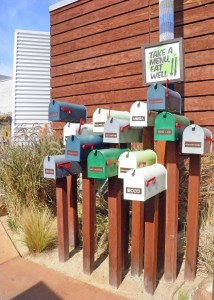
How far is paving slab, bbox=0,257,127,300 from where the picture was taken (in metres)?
2.43

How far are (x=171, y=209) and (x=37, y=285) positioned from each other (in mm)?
1317

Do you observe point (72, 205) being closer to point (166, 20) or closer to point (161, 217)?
point (161, 217)

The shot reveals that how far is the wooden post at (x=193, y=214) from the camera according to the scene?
2447 millimetres

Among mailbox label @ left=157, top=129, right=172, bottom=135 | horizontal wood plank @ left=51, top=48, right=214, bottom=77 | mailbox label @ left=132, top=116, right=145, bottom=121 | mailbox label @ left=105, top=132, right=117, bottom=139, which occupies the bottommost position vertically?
mailbox label @ left=105, top=132, right=117, bottom=139

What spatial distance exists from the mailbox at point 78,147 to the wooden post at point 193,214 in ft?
2.78

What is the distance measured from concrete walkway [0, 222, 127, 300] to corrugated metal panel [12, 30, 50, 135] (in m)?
8.34

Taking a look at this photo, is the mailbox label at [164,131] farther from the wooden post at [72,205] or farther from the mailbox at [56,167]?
the wooden post at [72,205]

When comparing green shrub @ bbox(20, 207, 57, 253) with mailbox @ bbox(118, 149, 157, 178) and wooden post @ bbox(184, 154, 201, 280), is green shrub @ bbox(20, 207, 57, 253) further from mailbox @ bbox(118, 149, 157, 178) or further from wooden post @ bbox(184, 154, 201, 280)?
wooden post @ bbox(184, 154, 201, 280)

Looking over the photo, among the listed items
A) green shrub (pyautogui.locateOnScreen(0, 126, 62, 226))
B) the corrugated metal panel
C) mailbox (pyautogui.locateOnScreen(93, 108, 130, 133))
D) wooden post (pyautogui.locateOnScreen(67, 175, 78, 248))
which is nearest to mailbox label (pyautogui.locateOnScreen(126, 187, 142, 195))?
mailbox (pyautogui.locateOnScreen(93, 108, 130, 133))

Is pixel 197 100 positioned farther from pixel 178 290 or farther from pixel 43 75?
pixel 43 75

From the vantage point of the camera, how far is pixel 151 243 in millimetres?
2379

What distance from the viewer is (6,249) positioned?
3.30 metres

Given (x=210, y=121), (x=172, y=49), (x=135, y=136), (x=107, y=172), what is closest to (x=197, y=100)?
(x=210, y=121)

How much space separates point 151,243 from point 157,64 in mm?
1649
